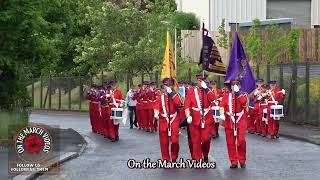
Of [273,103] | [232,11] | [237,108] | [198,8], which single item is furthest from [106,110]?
[198,8]

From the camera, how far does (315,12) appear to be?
46.1 metres

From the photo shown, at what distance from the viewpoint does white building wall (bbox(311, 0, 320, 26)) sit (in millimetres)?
45969

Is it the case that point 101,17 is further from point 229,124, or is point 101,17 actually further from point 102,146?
point 229,124

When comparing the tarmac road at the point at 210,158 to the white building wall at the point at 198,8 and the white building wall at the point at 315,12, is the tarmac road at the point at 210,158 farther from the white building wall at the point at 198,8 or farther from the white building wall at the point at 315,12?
the white building wall at the point at 198,8

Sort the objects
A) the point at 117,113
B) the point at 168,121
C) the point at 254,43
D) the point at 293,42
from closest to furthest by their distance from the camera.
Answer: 1. the point at 168,121
2. the point at 117,113
3. the point at 293,42
4. the point at 254,43

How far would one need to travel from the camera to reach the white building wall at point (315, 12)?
46.0 meters

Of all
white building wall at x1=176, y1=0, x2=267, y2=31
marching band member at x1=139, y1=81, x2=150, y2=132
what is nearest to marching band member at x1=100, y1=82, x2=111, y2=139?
marching band member at x1=139, y1=81, x2=150, y2=132

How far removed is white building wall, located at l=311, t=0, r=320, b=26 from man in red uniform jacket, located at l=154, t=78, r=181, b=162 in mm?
31364

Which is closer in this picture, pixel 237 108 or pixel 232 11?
pixel 237 108

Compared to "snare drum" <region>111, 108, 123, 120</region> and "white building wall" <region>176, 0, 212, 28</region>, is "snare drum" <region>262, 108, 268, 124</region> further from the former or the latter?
"white building wall" <region>176, 0, 212, 28</region>

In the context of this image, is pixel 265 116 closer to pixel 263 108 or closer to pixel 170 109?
pixel 263 108

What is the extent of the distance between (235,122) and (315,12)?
1252 inches

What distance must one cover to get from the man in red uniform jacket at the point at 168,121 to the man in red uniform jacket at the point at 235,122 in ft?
3.56

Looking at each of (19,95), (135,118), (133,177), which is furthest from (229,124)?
(135,118)
